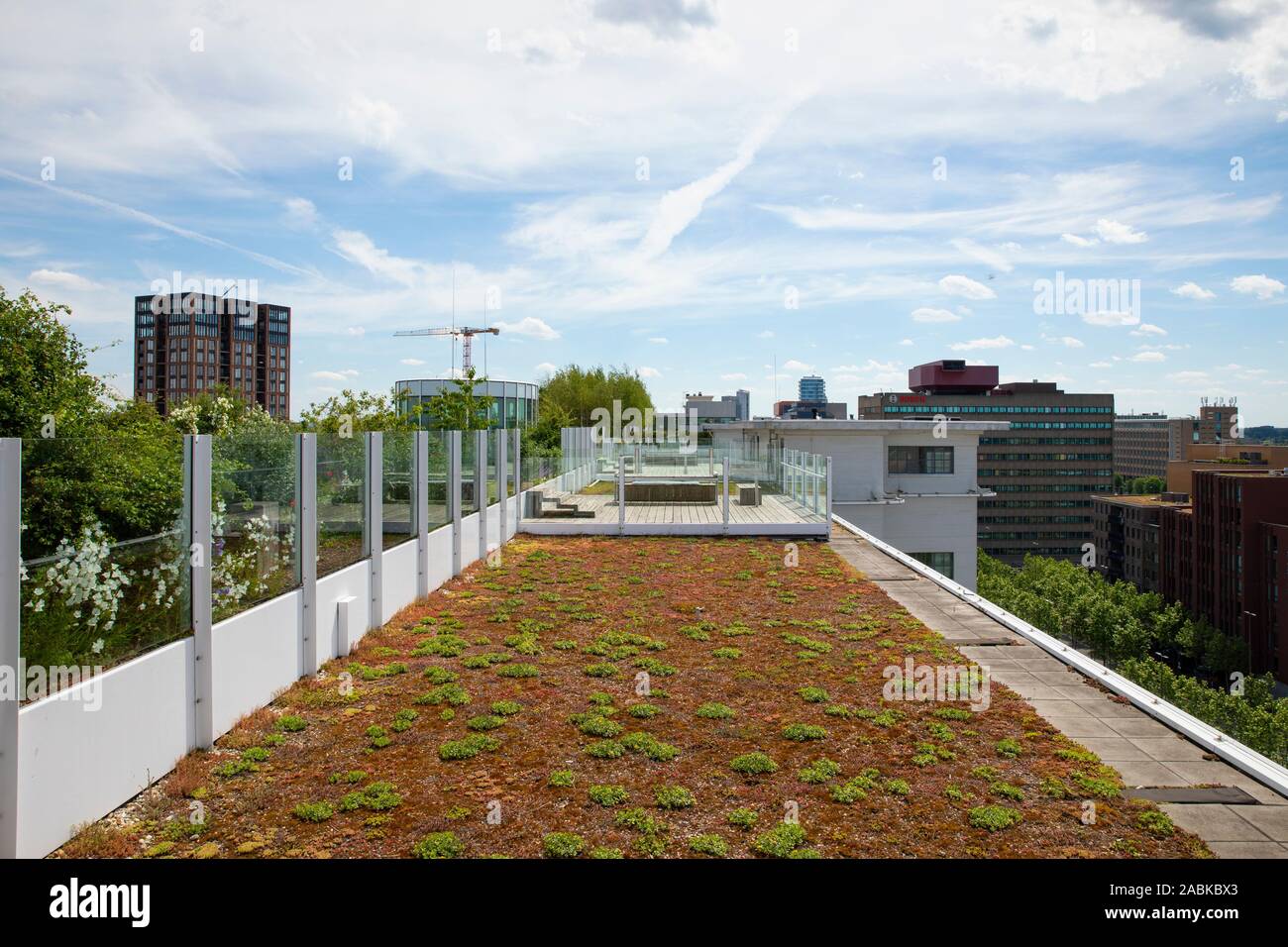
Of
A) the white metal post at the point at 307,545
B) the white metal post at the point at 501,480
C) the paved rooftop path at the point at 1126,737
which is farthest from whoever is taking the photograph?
A: the white metal post at the point at 501,480

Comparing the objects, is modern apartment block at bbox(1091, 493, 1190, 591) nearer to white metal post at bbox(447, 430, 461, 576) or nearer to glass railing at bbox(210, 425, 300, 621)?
white metal post at bbox(447, 430, 461, 576)

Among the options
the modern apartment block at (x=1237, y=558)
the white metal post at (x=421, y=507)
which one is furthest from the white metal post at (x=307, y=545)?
the modern apartment block at (x=1237, y=558)

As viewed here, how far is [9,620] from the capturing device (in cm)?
394

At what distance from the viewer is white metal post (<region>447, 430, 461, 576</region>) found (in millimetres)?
11953

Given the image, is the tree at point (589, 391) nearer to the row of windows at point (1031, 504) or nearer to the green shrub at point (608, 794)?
the green shrub at point (608, 794)

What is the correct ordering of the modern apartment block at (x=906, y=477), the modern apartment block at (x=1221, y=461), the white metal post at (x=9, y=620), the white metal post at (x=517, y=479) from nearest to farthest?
the white metal post at (x=9, y=620) → the white metal post at (x=517, y=479) → the modern apartment block at (x=906, y=477) → the modern apartment block at (x=1221, y=461)

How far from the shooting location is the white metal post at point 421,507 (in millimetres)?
10453

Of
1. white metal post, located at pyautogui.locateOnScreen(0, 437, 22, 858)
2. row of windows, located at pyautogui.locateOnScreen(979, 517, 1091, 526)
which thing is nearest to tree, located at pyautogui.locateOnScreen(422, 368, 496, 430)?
white metal post, located at pyautogui.locateOnScreen(0, 437, 22, 858)

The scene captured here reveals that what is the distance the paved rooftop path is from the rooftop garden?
0.70 feet

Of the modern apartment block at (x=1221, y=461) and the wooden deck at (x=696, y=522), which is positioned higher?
the modern apartment block at (x=1221, y=461)

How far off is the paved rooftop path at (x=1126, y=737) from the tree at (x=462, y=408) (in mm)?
14385

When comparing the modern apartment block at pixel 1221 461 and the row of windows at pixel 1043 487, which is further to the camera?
the row of windows at pixel 1043 487
